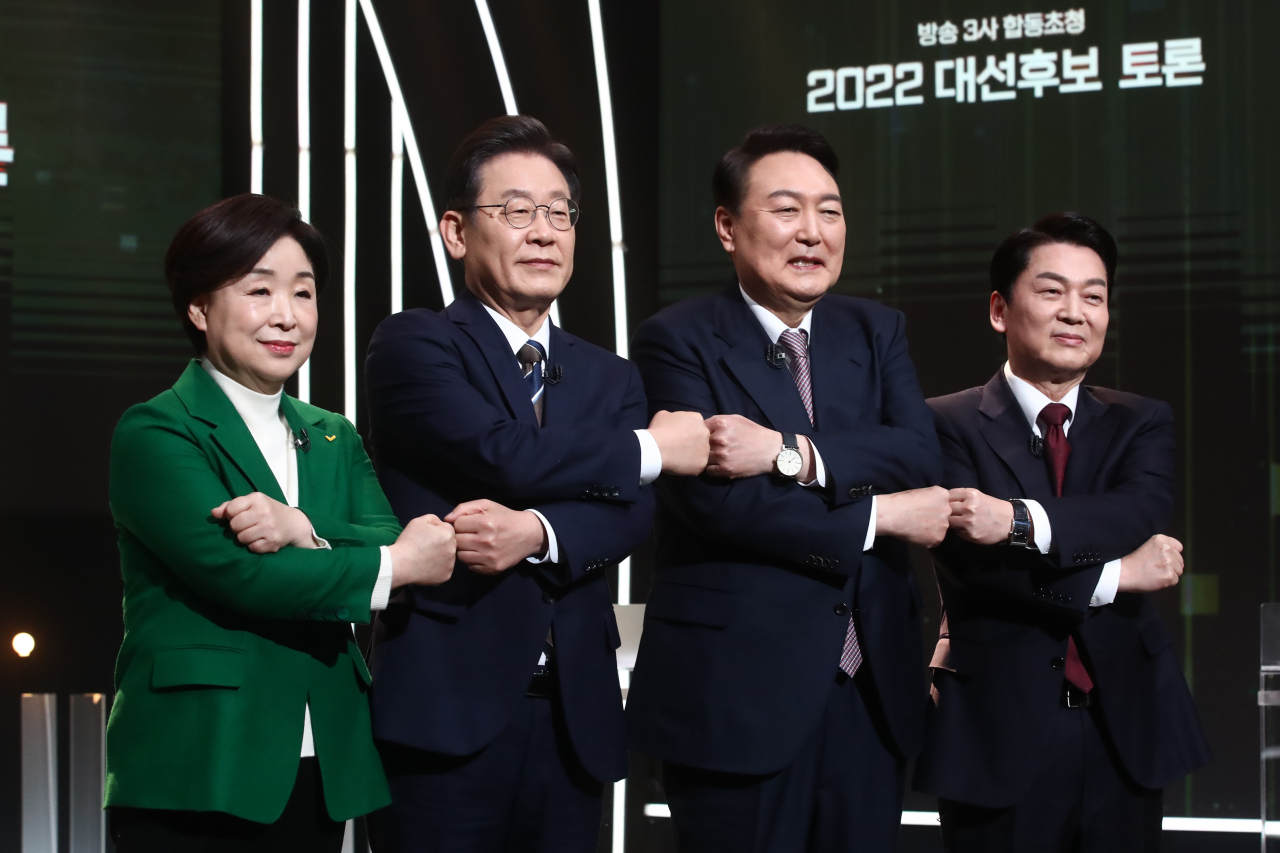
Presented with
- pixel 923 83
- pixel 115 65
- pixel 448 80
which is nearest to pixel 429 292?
pixel 448 80

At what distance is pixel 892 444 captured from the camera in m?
2.38

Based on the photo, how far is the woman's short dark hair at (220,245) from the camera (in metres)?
A: 2.16

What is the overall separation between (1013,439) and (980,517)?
321 mm

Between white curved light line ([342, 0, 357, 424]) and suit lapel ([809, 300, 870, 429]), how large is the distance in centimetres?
268

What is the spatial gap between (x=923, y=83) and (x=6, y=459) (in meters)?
3.89

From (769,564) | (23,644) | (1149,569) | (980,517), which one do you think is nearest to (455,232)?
(769,564)

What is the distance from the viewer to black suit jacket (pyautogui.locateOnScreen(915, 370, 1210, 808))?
243 centimetres

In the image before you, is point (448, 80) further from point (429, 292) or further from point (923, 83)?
point (923, 83)

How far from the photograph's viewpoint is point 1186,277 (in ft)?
14.7

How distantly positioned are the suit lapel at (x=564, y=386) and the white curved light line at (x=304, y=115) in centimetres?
260

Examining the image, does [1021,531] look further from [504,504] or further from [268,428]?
[268,428]

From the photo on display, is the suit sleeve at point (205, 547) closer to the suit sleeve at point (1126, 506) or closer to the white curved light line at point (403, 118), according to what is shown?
the suit sleeve at point (1126, 506)

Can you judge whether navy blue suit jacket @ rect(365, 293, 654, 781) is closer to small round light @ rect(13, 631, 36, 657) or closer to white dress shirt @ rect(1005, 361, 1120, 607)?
white dress shirt @ rect(1005, 361, 1120, 607)

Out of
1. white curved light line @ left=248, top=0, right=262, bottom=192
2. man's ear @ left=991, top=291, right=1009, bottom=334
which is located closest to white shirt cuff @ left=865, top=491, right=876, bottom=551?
man's ear @ left=991, top=291, right=1009, bottom=334
